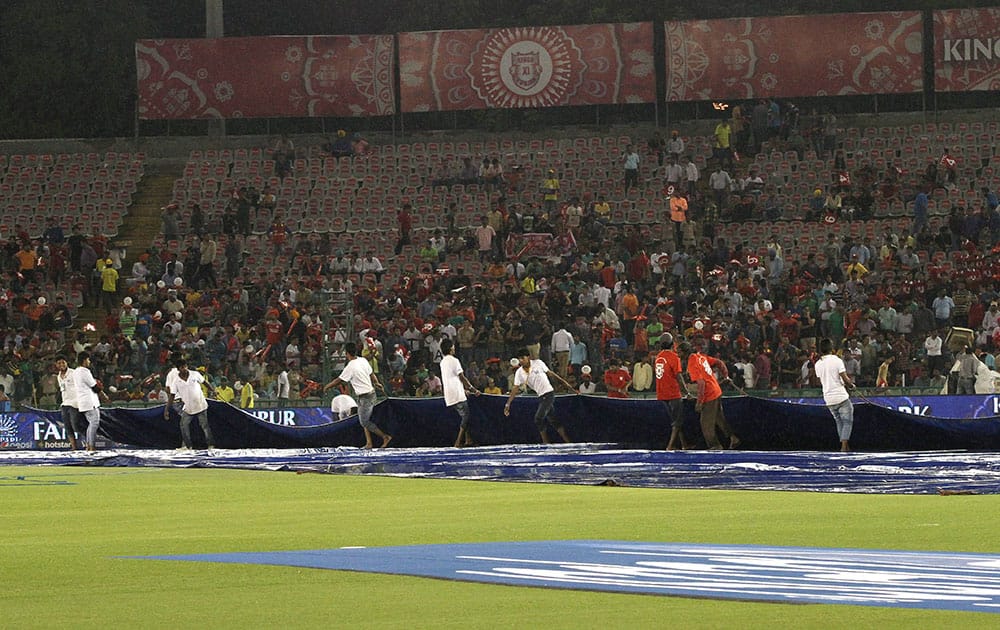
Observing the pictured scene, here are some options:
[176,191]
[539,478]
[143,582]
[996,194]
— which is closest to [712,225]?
[996,194]

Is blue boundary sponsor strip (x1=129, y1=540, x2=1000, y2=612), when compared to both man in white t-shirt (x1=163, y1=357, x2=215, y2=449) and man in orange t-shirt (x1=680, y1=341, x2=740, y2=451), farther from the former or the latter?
man in white t-shirt (x1=163, y1=357, x2=215, y2=449)

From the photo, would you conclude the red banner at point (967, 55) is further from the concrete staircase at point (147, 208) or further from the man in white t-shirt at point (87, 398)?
the man in white t-shirt at point (87, 398)

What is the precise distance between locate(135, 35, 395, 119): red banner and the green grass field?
2902 centimetres

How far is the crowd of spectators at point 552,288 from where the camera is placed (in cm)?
3278

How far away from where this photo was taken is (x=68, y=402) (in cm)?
2944

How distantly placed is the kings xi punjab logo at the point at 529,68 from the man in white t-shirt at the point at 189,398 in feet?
71.3

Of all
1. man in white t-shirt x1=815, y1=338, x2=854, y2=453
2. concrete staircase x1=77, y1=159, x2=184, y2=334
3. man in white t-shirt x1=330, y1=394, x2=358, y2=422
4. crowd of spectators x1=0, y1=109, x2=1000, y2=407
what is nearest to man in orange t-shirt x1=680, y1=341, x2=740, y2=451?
man in white t-shirt x1=815, y1=338, x2=854, y2=453

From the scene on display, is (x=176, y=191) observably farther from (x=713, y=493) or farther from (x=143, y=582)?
(x=143, y=582)

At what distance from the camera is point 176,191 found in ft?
155

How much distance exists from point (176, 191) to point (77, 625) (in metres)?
41.2

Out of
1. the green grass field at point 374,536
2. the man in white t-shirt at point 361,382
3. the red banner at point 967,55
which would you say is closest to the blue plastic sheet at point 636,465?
the man in white t-shirt at point 361,382

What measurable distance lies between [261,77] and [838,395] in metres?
30.4

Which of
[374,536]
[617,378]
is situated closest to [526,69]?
[617,378]

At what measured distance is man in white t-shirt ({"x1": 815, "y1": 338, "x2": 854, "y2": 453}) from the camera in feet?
76.2
